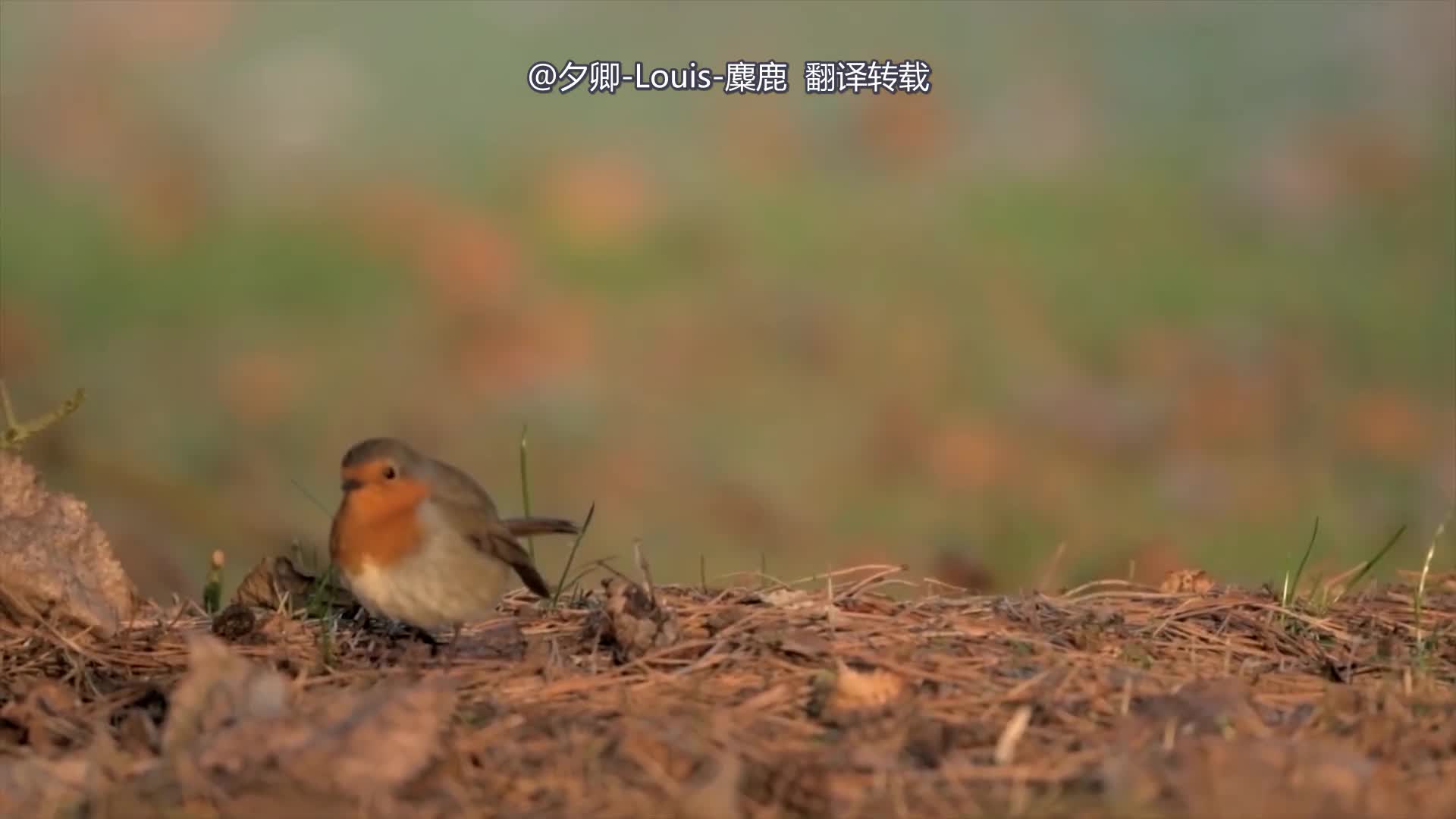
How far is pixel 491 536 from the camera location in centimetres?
359

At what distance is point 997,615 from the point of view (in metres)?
3.62

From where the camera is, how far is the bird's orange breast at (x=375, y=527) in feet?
11.2

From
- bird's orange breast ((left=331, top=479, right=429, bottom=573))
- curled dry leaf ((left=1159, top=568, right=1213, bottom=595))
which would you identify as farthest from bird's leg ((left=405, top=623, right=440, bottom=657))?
curled dry leaf ((left=1159, top=568, right=1213, bottom=595))

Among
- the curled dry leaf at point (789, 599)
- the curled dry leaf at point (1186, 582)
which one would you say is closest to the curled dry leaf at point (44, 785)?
the curled dry leaf at point (789, 599)

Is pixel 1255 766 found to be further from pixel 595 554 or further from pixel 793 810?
pixel 595 554

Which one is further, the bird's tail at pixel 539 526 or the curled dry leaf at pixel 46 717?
the bird's tail at pixel 539 526

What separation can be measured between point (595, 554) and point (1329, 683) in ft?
8.49

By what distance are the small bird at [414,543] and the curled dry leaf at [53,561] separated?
0.55 m

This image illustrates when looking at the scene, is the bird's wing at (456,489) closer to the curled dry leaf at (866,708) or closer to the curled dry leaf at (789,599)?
the curled dry leaf at (789,599)

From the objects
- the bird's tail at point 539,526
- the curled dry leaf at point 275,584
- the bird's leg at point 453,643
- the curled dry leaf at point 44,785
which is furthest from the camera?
the curled dry leaf at point 275,584

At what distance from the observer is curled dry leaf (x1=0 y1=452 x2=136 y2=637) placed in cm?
359

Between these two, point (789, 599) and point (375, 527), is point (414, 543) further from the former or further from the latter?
point (789, 599)

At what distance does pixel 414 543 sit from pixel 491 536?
194 millimetres

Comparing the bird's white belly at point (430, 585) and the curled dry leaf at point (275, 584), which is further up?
the bird's white belly at point (430, 585)
